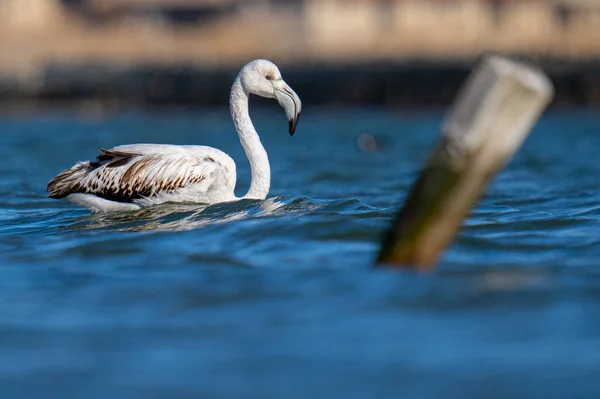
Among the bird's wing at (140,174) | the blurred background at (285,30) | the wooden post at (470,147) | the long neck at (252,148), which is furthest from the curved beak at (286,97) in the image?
the blurred background at (285,30)

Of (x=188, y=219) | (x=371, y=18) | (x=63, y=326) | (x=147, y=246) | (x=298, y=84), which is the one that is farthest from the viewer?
(x=371, y=18)

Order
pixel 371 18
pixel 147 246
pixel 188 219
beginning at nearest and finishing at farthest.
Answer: pixel 147 246
pixel 188 219
pixel 371 18

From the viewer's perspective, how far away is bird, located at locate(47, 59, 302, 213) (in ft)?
33.9

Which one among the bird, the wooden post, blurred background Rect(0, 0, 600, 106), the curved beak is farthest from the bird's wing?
blurred background Rect(0, 0, 600, 106)

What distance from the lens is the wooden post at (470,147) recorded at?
6.27 meters

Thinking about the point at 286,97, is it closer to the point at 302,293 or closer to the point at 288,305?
the point at 302,293

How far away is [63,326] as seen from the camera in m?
6.54

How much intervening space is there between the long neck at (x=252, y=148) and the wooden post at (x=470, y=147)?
409 centimetres

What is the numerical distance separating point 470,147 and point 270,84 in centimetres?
465

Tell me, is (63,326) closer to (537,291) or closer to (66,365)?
(66,365)

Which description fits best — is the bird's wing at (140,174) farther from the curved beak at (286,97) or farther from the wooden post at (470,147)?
the wooden post at (470,147)

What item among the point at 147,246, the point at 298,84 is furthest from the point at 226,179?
the point at 298,84

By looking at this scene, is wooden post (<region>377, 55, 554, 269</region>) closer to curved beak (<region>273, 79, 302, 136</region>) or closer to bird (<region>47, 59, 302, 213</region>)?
bird (<region>47, 59, 302, 213</region>)

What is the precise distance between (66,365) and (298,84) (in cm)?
3755
